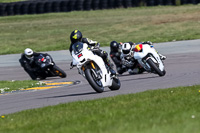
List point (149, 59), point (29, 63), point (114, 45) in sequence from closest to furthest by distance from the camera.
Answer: point (149, 59) → point (114, 45) → point (29, 63)

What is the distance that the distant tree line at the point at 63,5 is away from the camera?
40.1 metres

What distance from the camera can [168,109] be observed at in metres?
7.79

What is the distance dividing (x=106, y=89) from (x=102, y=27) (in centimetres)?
2178

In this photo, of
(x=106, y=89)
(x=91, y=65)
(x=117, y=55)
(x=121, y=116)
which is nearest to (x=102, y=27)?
(x=117, y=55)

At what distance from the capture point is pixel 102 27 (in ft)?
112

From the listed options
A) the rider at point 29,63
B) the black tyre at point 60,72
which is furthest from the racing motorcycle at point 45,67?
the rider at point 29,63

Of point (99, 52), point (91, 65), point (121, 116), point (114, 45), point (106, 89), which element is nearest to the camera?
point (121, 116)

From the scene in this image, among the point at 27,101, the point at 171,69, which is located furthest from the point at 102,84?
the point at 171,69

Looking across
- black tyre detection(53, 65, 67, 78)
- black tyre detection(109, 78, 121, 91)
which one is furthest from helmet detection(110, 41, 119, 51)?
black tyre detection(109, 78, 121, 91)

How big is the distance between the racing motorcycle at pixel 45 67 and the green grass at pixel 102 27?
9.11 m

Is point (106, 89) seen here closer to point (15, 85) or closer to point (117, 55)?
point (15, 85)

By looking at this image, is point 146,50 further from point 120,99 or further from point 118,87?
point 120,99

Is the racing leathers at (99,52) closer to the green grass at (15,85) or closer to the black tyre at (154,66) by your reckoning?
the black tyre at (154,66)

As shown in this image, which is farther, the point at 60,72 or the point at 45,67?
the point at 45,67
